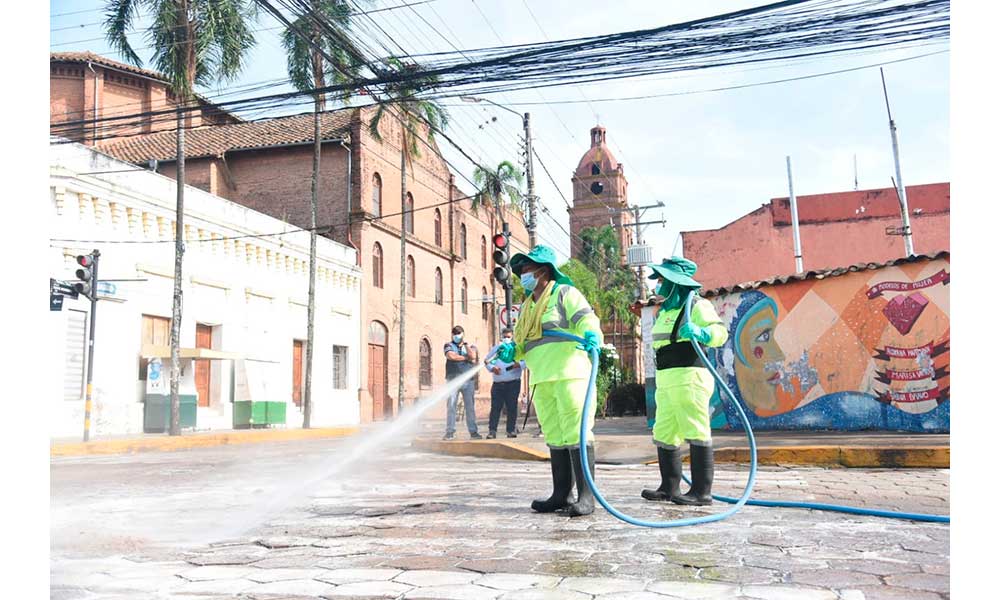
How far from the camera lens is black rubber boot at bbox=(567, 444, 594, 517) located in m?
5.20

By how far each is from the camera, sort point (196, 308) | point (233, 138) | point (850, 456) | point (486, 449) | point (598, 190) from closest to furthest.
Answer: point (850, 456) < point (486, 449) < point (196, 308) < point (233, 138) < point (598, 190)

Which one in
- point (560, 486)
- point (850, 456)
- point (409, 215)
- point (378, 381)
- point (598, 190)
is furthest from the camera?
point (598, 190)

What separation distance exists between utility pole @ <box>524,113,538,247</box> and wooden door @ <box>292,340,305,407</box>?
31.0 feet

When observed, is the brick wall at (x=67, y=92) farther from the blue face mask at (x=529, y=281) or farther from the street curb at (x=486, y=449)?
the blue face mask at (x=529, y=281)

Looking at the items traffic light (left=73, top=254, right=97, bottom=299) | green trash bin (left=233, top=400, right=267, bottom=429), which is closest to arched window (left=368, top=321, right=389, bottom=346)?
green trash bin (left=233, top=400, right=267, bottom=429)

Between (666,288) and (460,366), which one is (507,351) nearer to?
(666,288)

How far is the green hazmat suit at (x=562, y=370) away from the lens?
209 inches

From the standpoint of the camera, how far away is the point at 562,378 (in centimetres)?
530

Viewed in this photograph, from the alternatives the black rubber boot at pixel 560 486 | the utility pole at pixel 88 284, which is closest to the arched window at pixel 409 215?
the utility pole at pixel 88 284

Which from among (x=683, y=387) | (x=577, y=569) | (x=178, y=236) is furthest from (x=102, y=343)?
(x=577, y=569)

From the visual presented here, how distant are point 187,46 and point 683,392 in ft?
55.7

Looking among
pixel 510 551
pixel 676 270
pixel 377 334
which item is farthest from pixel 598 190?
pixel 510 551

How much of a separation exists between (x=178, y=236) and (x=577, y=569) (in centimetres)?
1777

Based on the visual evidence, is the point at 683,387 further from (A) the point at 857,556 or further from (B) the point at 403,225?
(B) the point at 403,225
